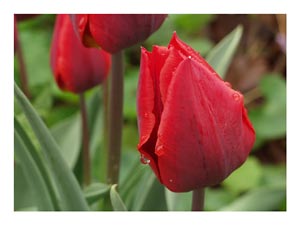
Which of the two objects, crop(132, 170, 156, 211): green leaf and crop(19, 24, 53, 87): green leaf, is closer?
crop(132, 170, 156, 211): green leaf

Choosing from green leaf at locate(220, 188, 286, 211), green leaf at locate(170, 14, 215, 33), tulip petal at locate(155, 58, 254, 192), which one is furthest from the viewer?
green leaf at locate(170, 14, 215, 33)

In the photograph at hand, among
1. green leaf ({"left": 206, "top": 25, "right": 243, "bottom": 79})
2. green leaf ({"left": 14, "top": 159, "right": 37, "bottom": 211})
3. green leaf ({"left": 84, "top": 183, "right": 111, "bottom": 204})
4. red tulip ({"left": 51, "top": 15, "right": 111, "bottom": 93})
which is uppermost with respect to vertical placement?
red tulip ({"left": 51, "top": 15, "right": 111, "bottom": 93})

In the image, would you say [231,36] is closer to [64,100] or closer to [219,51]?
[219,51]

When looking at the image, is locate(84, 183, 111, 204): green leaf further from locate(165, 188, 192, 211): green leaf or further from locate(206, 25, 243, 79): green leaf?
locate(206, 25, 243, 79): green leaf

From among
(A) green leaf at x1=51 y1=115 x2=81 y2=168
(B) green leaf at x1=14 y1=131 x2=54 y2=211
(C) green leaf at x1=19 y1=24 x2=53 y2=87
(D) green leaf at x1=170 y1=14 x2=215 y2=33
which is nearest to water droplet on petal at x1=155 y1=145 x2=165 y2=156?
(B) green leaf at x1=14 y1=131 x2=54 y2=211

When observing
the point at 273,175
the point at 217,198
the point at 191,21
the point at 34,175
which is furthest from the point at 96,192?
the point at 191,21

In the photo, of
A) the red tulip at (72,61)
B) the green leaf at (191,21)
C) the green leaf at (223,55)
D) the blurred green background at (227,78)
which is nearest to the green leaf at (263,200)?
the blurred green background at (227,78)

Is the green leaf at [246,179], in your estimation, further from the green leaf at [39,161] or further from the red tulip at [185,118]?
the red tulip at [185,118]
